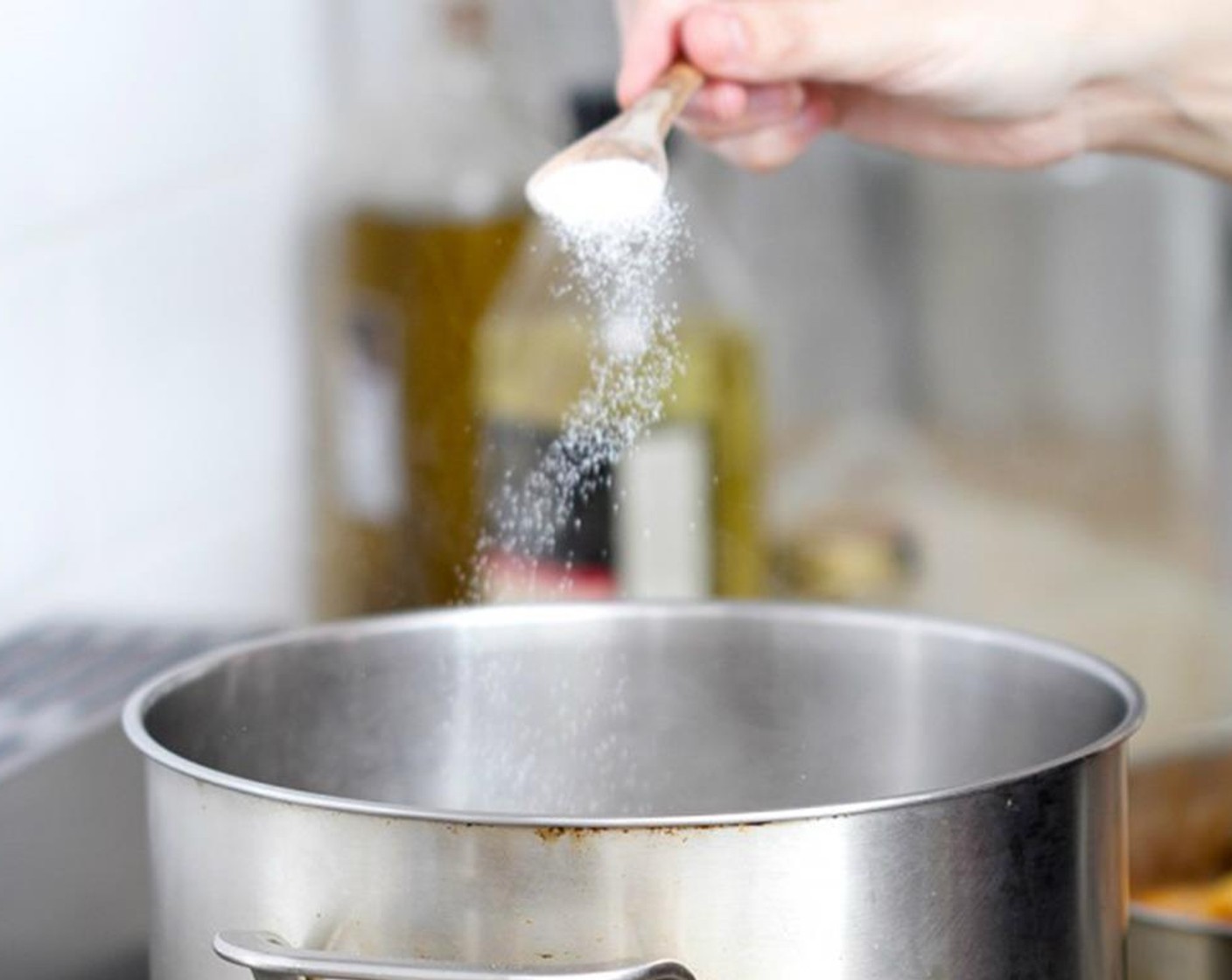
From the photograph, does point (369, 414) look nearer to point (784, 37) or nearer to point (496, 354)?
point (496, 354)

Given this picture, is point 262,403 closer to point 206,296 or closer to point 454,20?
point 206,296

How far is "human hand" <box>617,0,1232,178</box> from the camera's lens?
0.60 m

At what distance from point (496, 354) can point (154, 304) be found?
0.54 feet

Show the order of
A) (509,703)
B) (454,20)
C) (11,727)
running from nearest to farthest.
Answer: (509,703) < (11,727) < (454,20)

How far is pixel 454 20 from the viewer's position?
1.08 meters

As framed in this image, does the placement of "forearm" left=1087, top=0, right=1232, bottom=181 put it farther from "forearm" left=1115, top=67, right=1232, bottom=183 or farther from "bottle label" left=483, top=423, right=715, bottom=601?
"bottle label" left=483, top=423, right=715, bottom=601

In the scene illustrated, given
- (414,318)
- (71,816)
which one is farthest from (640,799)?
(414,318)

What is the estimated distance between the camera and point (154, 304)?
36.2 inches

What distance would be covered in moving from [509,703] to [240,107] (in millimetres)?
544

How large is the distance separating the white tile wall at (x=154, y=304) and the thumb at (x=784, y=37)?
11.7 inches

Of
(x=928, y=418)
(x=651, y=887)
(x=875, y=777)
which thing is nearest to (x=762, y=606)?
(x=875, y=777)

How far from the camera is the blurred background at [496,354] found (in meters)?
0.86

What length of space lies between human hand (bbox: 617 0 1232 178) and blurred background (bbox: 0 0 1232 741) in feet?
0.23

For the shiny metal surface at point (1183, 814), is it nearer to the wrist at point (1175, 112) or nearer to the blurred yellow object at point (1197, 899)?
the blurred yellow object at point (1197, 899)
